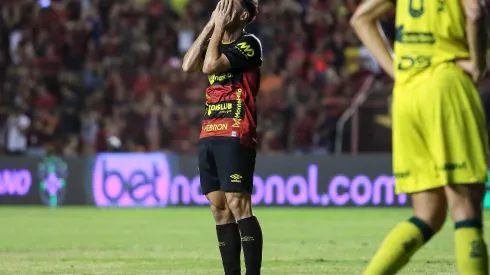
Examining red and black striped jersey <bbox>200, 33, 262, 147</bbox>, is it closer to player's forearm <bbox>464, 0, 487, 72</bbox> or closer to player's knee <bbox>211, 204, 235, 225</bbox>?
player's knee <bbox>211, 204, 235, 225</bbox>

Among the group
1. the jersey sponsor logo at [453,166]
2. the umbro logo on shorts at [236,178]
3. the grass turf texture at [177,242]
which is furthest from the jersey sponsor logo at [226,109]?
the jersey sponsor logo at [453,166]

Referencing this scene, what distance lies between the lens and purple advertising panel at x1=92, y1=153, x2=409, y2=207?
60.9 ft

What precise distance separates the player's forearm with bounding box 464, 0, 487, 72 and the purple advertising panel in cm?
1329

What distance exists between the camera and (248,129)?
7336 millimetres

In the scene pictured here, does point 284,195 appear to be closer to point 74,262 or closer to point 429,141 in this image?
point 74,262

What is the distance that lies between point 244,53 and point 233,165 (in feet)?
2.61

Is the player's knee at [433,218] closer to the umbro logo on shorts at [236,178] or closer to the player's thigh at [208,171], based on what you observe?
the umbro logo on shorts at [236,178]

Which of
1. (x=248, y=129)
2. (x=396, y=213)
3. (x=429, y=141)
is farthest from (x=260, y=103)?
(x=429, y=141)

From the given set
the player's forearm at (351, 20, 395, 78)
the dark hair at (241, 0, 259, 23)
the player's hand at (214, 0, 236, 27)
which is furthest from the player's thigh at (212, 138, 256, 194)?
the player's forearm at (351, 20, 395, 78)

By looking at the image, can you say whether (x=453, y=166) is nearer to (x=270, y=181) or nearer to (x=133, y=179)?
(x=270, y=181)

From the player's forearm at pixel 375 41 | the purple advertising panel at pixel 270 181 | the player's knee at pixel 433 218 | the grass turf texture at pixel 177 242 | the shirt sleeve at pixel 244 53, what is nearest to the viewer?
the player's knee at pixel 433 218

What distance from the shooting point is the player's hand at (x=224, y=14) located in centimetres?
716

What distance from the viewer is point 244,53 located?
7.23 m

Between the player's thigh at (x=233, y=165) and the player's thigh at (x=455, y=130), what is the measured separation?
2356mm
